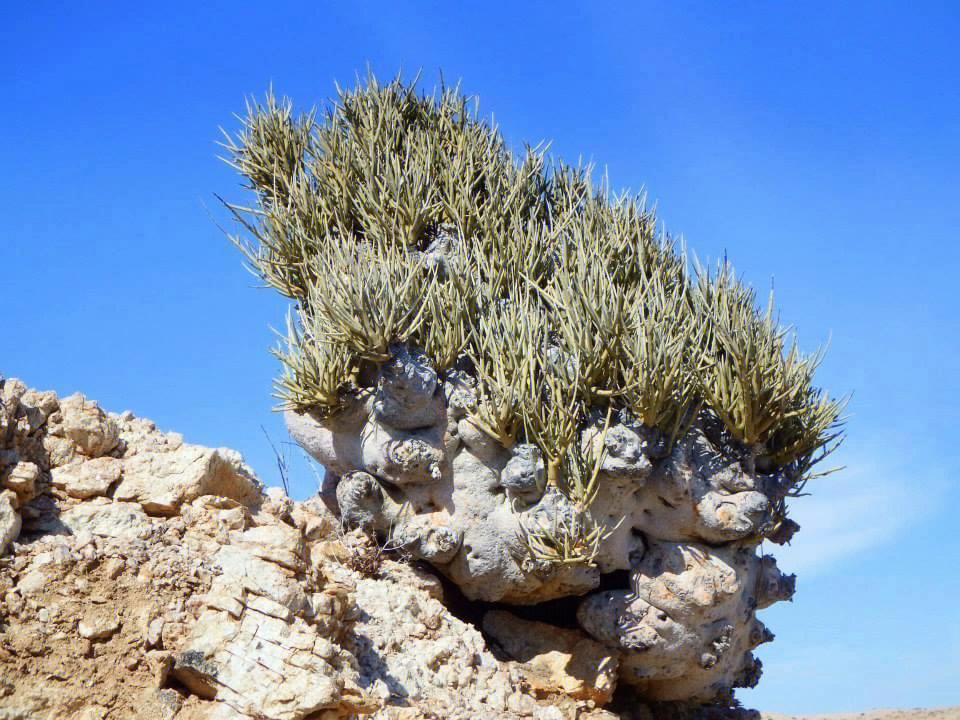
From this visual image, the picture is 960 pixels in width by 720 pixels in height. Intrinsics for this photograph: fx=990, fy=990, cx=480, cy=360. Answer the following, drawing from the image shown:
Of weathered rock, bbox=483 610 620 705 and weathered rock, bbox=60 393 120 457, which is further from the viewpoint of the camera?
weathered rock, bbox=483 610 620 705

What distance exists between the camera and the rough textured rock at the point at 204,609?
5766 millimetres

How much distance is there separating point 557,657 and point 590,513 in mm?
1547

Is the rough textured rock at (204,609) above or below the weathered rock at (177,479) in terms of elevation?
below

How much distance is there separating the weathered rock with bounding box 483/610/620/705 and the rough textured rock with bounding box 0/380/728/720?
0.05 m

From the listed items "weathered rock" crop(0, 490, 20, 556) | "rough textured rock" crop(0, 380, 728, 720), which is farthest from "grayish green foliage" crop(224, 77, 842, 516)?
"weathered rock" crop(0, 490, 20, 556)

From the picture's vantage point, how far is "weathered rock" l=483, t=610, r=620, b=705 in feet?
Result: 28.3

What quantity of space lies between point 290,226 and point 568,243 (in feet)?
8.72

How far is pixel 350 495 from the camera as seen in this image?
8516 mm

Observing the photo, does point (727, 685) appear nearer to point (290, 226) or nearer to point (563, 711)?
point (563, 711)

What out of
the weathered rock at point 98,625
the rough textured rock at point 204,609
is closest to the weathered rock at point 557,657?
the rough textured rock at point 204,609

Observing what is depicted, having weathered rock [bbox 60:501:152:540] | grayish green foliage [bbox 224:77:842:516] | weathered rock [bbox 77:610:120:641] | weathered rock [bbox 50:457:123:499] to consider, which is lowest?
weathered rock [bbox 77:610:120:641]

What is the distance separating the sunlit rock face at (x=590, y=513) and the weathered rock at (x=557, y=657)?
0.18 metres

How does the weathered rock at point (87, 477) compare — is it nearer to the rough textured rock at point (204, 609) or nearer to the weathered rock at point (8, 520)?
the rough textured rock at point (204, 609)

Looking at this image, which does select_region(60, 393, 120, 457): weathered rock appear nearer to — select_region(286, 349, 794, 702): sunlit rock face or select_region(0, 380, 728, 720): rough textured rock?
select_region(0, 380, 728, 720): rough textured rock
